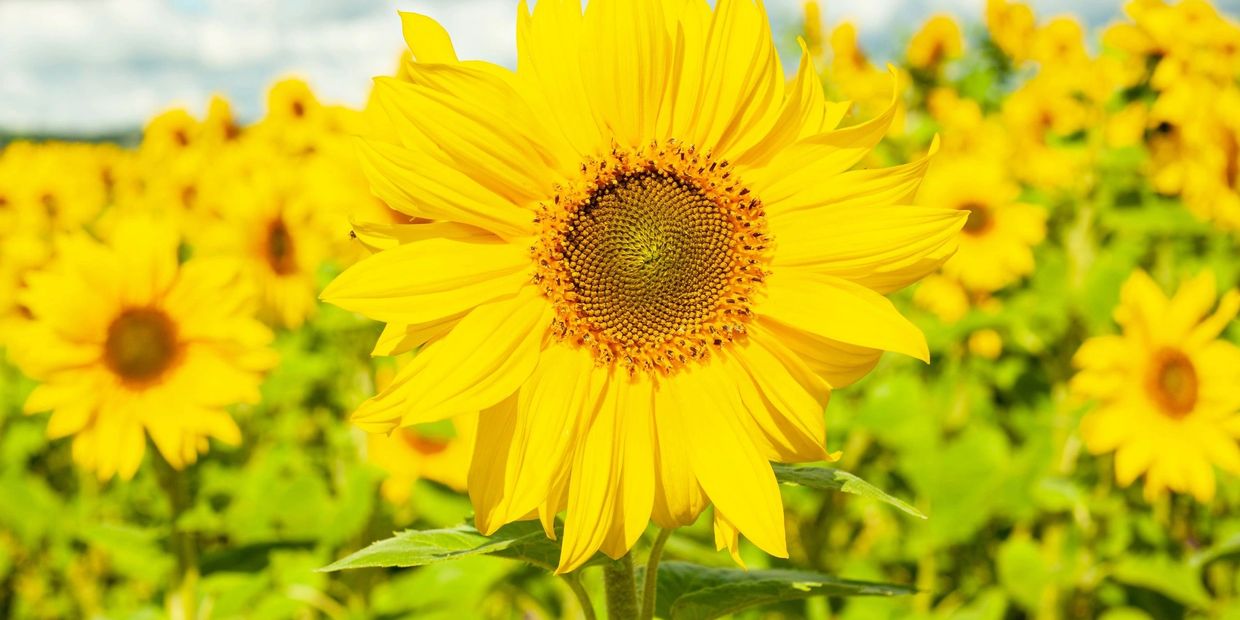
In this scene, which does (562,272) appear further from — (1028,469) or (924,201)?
(924,201)

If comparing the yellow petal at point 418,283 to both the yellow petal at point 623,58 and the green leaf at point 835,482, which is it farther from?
the green leaf at point 835,482

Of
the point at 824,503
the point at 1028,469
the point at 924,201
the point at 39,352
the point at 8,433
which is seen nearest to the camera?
the point at 39,352

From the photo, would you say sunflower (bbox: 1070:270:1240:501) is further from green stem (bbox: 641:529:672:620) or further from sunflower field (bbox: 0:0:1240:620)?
green stem (bbox: 641:529:672:620)

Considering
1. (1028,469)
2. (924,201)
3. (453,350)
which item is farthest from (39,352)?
(924,201)

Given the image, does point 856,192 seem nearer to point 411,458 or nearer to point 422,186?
point 422,186

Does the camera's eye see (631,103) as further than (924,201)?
No

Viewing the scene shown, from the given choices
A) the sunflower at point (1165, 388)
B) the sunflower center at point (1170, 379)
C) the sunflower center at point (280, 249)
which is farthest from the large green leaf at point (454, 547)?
the sunflower center at point (280, 249)

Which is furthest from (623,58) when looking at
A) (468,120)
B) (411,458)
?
(411,458)
